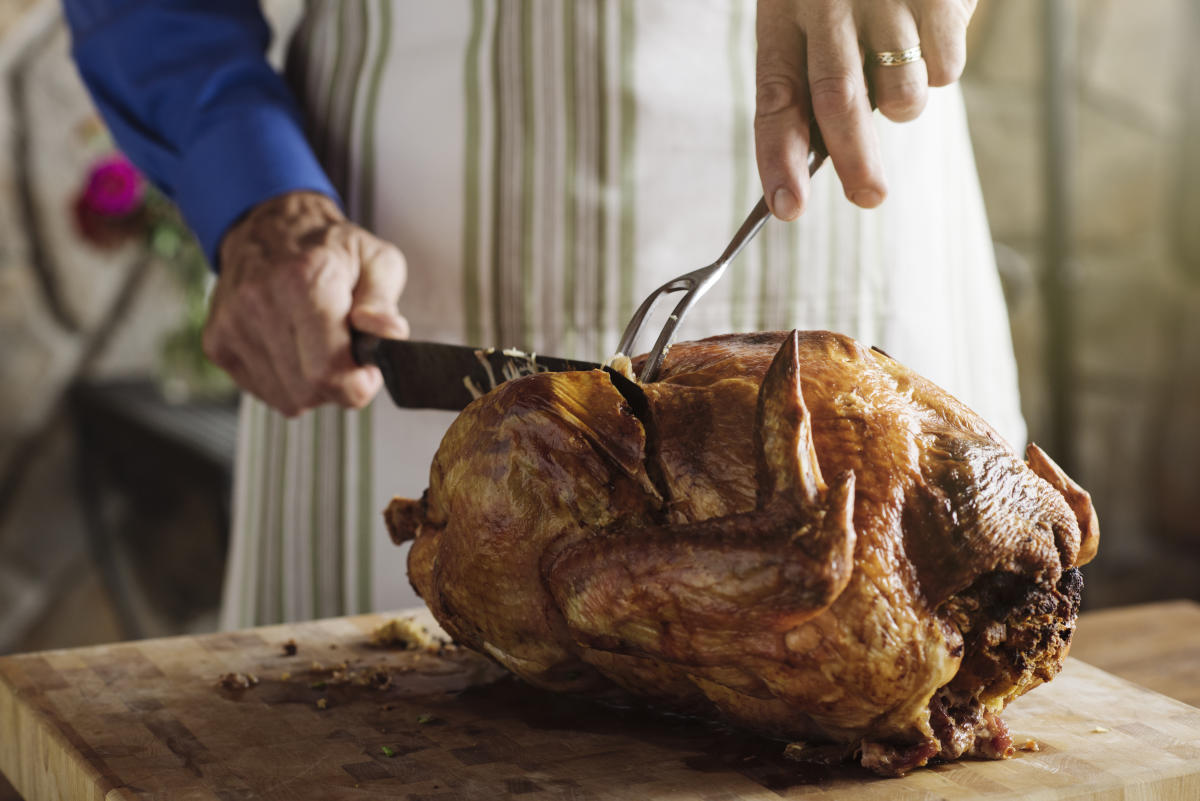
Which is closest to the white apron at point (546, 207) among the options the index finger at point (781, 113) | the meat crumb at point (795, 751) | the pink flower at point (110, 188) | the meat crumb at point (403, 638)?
the meat crumb at point (403, 638)

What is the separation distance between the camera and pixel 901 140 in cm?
165

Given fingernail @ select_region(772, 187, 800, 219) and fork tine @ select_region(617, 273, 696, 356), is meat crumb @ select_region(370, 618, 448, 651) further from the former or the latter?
fingernail @ select_region(772, 187, 800, 219)

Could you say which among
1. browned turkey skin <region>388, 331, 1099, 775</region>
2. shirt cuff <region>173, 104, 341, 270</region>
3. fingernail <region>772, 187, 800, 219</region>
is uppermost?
shirt cuff <region>173, 104, 341, 270</region>

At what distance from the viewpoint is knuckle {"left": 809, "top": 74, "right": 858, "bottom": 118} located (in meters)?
1.05

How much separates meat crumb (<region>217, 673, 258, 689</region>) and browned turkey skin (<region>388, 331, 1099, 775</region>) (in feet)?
0.65

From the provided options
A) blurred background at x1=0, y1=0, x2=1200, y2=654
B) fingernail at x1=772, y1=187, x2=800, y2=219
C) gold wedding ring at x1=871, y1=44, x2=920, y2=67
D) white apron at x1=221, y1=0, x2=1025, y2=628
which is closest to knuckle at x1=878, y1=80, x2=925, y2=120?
gold wedding ring at x1=871, y1=44, x2=920, y2=67

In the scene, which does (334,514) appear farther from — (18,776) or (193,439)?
(193,439)

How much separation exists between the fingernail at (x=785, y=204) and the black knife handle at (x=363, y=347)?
0.52 m

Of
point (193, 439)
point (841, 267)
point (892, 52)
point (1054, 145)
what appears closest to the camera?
point (892, 52)

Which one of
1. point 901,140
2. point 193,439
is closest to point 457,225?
point 901,140

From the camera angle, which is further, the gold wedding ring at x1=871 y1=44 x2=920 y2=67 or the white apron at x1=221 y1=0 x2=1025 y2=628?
the white apron at x1=221 y1=0 x2=1025 y2=628

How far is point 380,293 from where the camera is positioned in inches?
57.6

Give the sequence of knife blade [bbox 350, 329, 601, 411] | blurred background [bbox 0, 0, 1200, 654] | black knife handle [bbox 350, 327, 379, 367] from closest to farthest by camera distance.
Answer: knife blade [bbox 350, 329, 601, 411]
black knife handle [bbox 350, 327, 379, 367]
blurred background [bbox 0, 0, 1200, 654]

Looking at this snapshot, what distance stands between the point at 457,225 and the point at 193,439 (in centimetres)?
139
